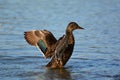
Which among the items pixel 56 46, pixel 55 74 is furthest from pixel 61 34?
pixel 55 74

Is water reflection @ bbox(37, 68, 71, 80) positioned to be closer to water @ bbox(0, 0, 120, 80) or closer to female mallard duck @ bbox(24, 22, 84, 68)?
water @ bbox(0, 0, 120, 80)

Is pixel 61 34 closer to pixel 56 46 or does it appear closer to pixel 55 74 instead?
pixel 56 46

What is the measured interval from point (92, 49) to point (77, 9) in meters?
7.74

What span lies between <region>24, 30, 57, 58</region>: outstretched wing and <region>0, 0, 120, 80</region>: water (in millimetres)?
343

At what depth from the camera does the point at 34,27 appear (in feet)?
57.3

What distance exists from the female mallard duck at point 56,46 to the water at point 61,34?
220 mm

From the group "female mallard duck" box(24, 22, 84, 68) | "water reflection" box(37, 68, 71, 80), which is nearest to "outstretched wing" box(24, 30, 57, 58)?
"female mallard duck" box(24, 22, 84, 68)

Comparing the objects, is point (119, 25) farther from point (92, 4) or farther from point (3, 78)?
point (3, 78)

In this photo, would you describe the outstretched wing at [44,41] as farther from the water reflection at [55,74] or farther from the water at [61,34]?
the water reflection at [55,74]

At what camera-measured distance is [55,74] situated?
1145 cm

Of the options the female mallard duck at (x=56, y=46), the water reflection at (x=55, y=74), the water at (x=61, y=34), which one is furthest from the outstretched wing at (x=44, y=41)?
the water reflection at (x=55, y=74)

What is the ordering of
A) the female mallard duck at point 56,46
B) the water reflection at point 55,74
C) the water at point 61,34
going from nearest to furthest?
1. the water reflection at point 55,74
2. the water at point 61,34
3. the female mallard duck at point 56,46

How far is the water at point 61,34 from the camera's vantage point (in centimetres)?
1143

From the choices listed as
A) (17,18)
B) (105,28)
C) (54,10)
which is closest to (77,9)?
(54,10)
